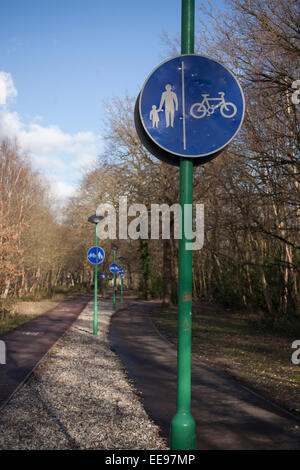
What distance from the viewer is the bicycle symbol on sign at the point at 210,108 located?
3172 mm

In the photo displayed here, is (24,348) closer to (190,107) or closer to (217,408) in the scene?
(217,408)

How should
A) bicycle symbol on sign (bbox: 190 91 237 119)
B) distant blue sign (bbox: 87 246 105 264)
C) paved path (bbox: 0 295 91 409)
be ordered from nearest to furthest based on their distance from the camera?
bicycle symbol on sign (bbox: 190 91 237 119) < paved path (bbox: 0 295 91 409) < distant blue sign (bbox: 87 246 105 264)

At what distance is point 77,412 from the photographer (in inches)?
230

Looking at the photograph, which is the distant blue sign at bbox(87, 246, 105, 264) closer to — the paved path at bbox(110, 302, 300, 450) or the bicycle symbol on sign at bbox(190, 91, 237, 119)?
the paved path at bbox(110, 302, 300, 450)

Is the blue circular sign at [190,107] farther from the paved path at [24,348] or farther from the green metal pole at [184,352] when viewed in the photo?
the paved path at [24,348]

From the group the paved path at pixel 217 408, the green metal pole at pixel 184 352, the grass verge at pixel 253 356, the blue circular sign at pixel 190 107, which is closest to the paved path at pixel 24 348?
the paved path at pixel 217 408

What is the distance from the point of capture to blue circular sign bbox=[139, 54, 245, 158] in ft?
10.4

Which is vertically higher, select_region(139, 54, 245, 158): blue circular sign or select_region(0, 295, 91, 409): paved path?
select_region(139, 54, 245, 158): blue circular sign

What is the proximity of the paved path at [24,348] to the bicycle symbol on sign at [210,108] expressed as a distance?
16.8ft

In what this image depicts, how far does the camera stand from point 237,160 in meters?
14.0

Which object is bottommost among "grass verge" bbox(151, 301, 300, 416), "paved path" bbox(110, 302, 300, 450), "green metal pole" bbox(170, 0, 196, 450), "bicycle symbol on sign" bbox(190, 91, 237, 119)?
"grass verge" bbox(151, 301, 300, 416)

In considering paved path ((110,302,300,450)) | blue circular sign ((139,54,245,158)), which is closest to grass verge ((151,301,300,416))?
paved path ((110,302,300,450))

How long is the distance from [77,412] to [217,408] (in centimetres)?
202

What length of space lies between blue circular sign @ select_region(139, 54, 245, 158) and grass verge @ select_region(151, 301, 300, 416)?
4580 millimetres
